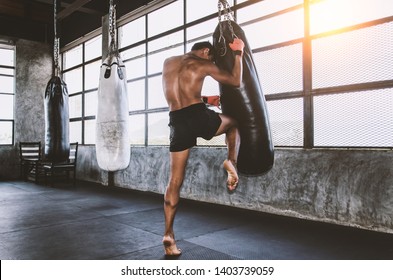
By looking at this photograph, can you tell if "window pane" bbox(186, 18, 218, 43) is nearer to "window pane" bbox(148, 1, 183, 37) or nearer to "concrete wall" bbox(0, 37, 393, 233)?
"window pane" bbox(148, 1, 183, 37)

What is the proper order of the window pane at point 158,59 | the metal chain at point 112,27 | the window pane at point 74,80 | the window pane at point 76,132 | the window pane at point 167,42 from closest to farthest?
1. the metal chain at point 112,27
2. the window pane at point 167,42
3. the window pane at point 158,59
4. the window pane at point 76,132
5. the window pane at point 74,80

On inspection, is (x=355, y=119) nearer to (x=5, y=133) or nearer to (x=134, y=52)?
(x=134, y=52)

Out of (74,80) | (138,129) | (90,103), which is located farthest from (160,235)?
(74,80)

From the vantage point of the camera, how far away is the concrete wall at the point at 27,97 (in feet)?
26.4

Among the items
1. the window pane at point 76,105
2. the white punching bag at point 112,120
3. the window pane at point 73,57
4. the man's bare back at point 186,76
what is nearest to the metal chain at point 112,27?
the white punching bag at point 112,120

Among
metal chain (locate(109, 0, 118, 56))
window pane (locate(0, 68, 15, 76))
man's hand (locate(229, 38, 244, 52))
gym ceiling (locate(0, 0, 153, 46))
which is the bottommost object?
man's hand (locate(229, 38, 244, 52))

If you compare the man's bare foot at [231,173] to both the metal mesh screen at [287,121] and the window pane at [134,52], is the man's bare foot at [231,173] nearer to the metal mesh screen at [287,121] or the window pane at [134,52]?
the metal mesh screen at [287,121]

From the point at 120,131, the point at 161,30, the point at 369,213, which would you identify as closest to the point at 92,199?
the point at 120,131

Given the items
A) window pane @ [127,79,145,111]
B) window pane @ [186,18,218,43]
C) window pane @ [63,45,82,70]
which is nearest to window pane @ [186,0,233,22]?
window pane @ [186,18,218,43]

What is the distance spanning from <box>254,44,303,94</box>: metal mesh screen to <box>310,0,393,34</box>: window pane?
324 millimetres

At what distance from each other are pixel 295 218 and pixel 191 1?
3.48 metres

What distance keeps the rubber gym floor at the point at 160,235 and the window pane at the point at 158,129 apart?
114 centimetres

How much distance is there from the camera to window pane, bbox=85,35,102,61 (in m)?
7.40

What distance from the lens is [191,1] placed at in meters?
5.00
